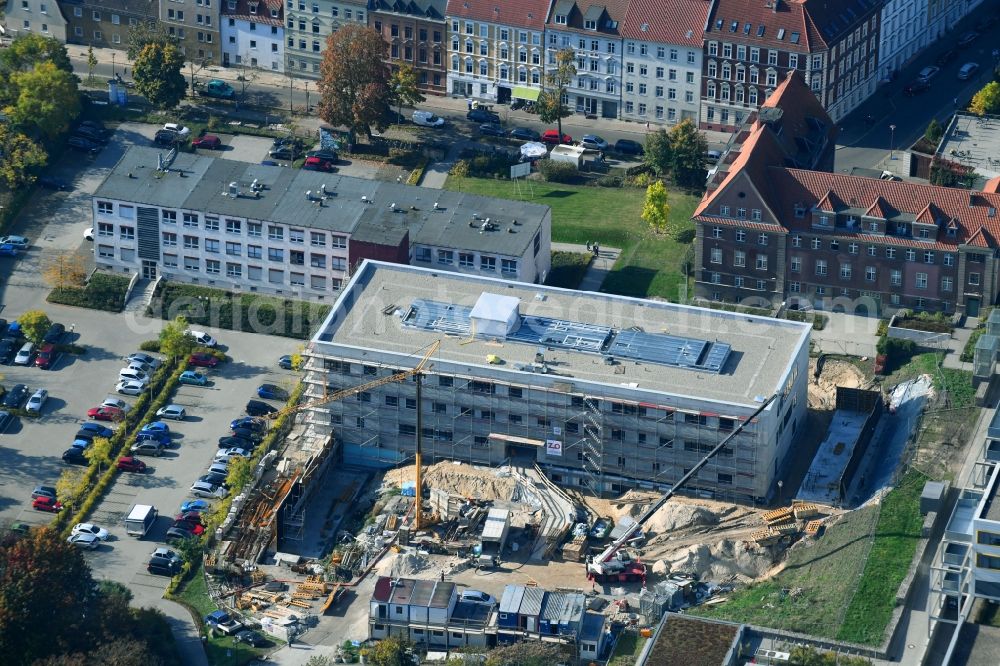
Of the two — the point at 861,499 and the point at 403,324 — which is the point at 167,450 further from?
the point at 861,499

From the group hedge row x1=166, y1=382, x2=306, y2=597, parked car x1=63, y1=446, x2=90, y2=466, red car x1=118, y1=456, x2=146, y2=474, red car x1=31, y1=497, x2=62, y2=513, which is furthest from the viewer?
parked car x1=63, y1=446, x2=90, y2=466

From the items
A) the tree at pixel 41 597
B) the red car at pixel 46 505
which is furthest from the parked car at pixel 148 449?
the tree at pixel 41 597

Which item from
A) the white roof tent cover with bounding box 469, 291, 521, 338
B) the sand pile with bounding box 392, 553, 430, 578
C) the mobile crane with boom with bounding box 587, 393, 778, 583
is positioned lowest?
the sand pile with bounding box 392, 553, 430, 578

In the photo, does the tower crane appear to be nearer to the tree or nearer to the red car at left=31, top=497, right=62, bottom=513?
the red car at left=31, top=497, right=62, bottom=513

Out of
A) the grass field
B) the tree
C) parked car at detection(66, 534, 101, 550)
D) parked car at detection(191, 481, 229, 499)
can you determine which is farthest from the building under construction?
the tree

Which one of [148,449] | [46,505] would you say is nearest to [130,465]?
[148,449]

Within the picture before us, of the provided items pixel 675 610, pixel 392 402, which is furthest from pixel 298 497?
pixel 675 610
